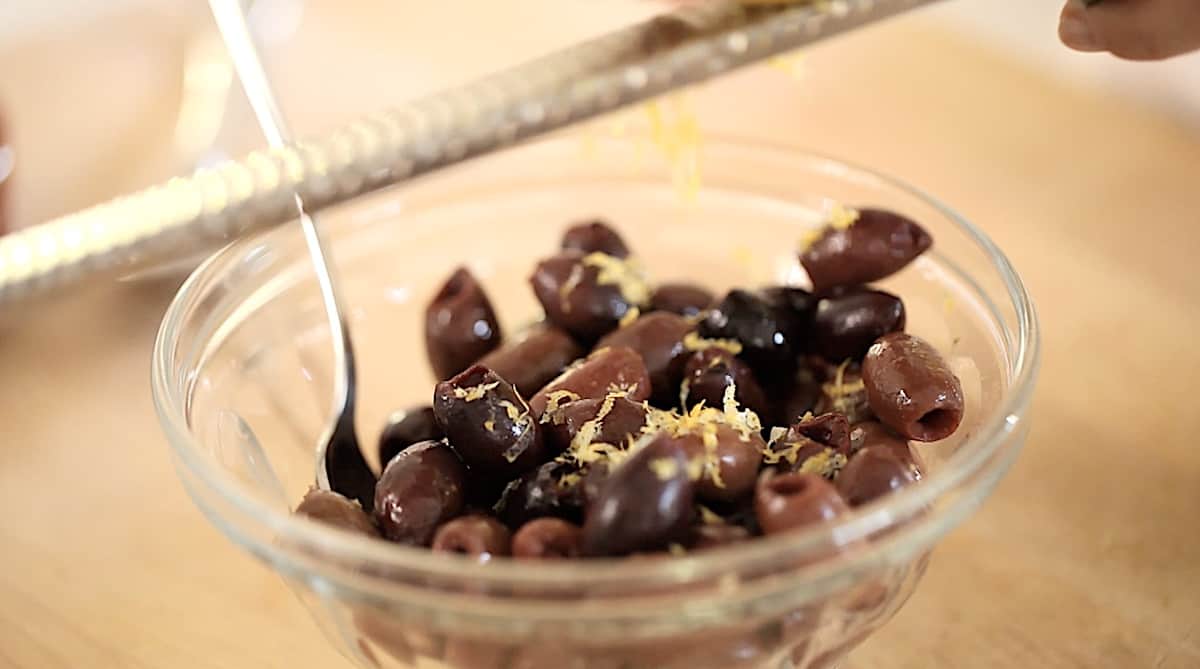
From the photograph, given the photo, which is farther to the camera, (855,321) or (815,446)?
(855,321)

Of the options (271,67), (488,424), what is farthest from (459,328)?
(271,67)

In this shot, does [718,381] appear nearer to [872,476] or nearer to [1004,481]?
[872,476]

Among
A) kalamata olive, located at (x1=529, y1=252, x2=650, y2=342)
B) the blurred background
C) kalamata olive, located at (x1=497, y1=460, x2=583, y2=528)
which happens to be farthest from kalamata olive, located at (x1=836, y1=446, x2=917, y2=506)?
the blurred background

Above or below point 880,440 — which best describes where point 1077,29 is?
above

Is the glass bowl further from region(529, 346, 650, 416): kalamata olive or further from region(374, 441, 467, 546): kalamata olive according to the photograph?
region(529, 346, 650, 416): kalamata olive

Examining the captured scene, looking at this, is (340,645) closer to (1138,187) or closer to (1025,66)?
(1138,187)

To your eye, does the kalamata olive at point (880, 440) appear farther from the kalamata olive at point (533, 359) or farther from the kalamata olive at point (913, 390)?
the kalamata olive at point (533, 359)
